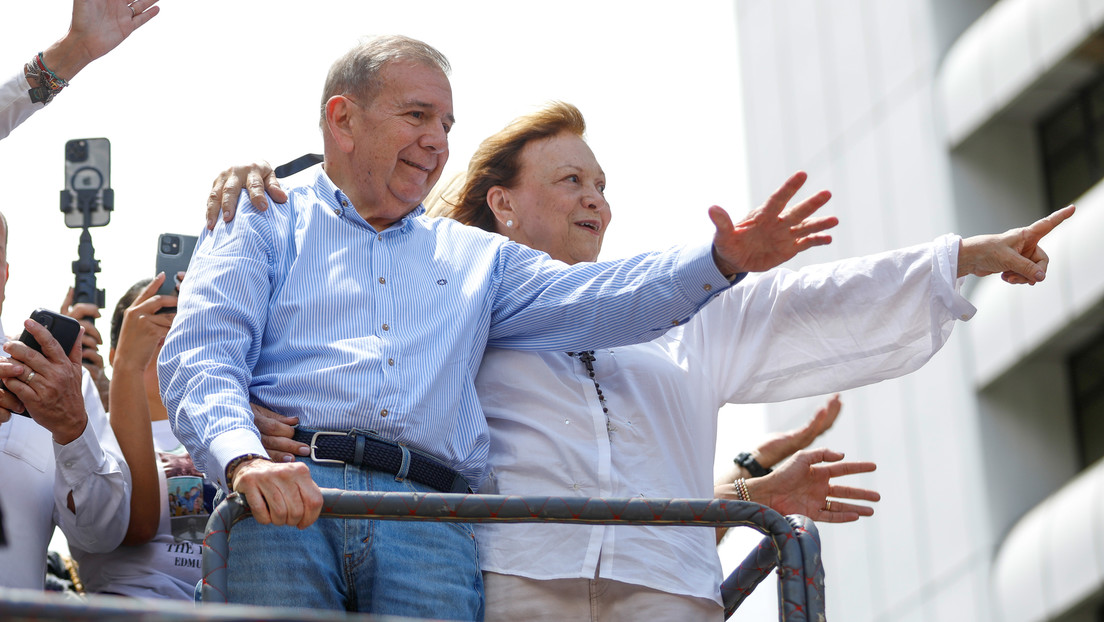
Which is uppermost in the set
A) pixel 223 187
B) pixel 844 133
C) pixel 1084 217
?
pixel 844 133

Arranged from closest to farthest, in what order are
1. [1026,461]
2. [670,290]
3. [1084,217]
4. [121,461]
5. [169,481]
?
[670,290] < [121,461] < [169,481] < [1084,217] < [1026,461]

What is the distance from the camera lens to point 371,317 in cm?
362

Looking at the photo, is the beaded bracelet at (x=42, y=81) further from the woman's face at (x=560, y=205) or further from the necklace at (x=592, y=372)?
the necklace at (x=592, y=372)

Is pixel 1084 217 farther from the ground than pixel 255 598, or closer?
farther from the ground

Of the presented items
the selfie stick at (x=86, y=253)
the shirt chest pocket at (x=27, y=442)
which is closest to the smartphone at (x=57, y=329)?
the shirt chest pocket at (x=27, y=442)

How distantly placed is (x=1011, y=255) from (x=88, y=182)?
11.5ft

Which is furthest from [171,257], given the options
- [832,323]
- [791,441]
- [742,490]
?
[832,323]

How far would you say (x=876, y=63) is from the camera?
18297mm

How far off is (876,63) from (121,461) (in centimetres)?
1529

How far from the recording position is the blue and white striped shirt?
11.2 feet

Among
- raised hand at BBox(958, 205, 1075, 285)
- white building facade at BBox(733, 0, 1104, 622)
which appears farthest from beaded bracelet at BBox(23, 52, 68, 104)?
white building facade at BBox(733, 0, 1104, 622)

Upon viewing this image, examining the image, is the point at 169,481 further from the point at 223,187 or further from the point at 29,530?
the point at 223,187

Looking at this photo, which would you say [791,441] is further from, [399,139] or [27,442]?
[27,442]

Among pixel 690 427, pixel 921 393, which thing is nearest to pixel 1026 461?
pixel 921 393
